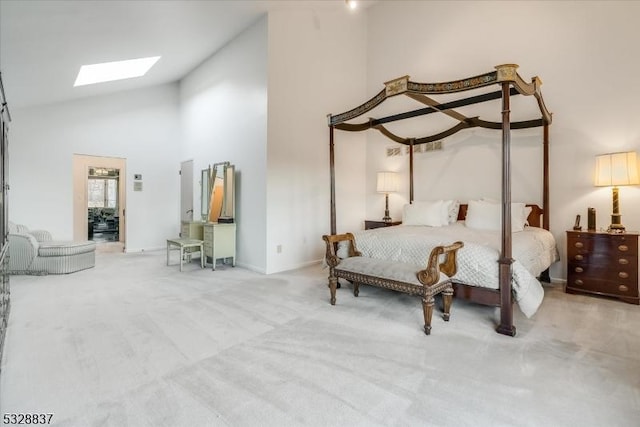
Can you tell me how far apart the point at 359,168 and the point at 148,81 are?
4613 mm

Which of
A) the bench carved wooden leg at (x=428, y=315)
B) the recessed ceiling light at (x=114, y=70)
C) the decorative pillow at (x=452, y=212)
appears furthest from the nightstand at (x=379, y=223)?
the recessed ceiling light at (x=114, y=70)

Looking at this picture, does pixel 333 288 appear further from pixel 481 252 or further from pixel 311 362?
pixel 481 252

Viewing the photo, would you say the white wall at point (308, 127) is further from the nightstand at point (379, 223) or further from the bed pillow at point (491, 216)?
the bed pillow at point (491, 216)

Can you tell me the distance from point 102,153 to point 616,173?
8.16 m

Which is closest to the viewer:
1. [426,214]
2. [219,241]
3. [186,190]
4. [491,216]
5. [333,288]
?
[333,288]

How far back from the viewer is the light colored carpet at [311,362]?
1.65 meters

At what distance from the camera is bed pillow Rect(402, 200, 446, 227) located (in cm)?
445

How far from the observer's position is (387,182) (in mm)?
5477

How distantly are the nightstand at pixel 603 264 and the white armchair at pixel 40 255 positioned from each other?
669 cm

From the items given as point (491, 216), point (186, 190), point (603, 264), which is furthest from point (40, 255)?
point (603, 264)

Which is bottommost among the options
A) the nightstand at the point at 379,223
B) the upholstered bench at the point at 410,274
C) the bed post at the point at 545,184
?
the upholstered bench at the point at 410,274

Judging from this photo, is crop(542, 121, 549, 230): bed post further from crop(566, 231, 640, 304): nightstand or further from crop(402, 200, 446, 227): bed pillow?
crop(402, 200, 446, 227): bed pillow

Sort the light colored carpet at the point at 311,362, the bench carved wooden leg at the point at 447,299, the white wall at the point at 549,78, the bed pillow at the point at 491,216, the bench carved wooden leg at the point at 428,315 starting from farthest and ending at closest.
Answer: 1. the bed pillow at the point at 491,216
2. the white wall at the point at 549,78
3. the bench carved wooden leg at the point at 447,299
4. the bench carved wooden leg at the point at 428,315
5. the light colored carpet at the point at 311,362

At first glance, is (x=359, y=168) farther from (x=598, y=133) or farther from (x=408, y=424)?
(x=408, y=424)
